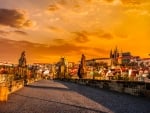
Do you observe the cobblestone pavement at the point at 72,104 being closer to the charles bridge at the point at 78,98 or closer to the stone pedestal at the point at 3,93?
the charles bridge at the point at 78,98

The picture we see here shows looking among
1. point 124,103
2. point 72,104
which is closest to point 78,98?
point 124,103

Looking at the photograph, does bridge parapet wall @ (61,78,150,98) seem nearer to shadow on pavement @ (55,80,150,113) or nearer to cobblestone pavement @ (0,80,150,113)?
shadow on pavement @ (55,80,150,113)

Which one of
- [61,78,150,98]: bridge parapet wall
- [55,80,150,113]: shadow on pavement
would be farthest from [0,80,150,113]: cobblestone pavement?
[61,78,150,98]: bridge parapet wall

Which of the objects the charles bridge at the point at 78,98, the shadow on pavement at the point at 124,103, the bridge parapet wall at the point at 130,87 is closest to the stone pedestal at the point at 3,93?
the charles bridge at the point at 78,98

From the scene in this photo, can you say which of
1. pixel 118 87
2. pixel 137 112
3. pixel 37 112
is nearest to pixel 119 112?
pixel 137 112

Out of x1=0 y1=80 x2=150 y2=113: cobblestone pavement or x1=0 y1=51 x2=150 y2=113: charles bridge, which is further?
x1=0 y1=51 x2=150 y2=113: charles bridge

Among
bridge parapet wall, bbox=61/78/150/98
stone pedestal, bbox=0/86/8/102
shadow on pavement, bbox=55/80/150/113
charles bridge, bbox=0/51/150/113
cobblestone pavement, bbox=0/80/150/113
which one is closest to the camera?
cobblestone pavement, bbox=0/80/150/113

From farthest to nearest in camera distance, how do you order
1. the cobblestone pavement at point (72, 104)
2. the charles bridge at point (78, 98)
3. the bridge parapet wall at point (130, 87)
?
the bridge parapet wall at point (130, 87), the charles bridge at point (78, 98), the cobblestone pavement at point (72, 104)

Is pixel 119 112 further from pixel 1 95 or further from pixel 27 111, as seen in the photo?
pixel 1 95

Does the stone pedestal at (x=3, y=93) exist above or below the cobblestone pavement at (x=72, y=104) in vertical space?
above

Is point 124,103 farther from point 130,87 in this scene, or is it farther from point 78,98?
point 130,87

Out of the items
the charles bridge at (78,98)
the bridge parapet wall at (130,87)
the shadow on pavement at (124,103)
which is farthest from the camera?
the bridge parapet wall at (130,87)

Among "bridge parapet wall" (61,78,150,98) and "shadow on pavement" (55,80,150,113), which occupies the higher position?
"bridge parapet wall" (61,78,150,98)

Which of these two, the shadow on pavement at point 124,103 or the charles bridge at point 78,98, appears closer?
the charles bridge at point 78,98
